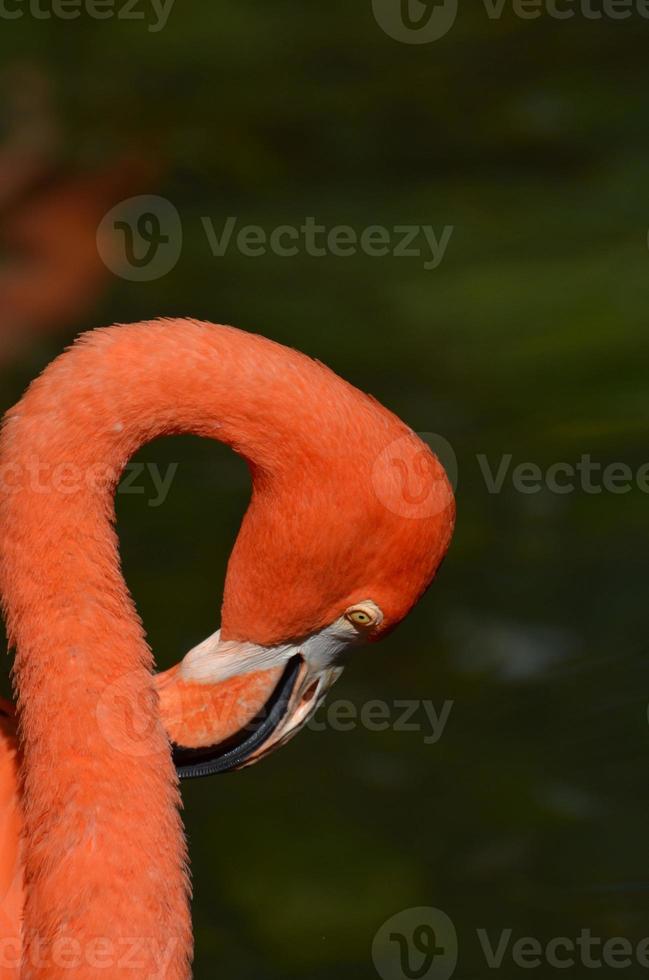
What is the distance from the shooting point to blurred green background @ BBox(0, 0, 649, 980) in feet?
15.6

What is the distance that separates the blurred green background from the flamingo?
2.13 m

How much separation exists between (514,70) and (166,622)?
270 centimetres

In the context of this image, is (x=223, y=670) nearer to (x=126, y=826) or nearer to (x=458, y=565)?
(x=126, y=826)

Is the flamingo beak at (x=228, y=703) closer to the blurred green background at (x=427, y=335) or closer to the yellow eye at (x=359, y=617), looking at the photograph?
the yellow eye at (x=359, y=617)

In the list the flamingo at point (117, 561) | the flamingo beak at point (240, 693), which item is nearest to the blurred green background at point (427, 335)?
the flamingo beak at point (240, 693)

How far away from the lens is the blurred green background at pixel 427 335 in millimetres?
4770

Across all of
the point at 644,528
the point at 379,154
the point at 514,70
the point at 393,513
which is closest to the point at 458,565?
the point at 644,528

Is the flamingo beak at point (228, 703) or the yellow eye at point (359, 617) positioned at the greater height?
the yellow eye at point (359, 617)

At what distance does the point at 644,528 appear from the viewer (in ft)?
16.2

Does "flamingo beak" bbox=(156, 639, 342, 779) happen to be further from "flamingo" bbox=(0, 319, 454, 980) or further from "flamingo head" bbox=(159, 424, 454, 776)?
"flamingo" bbox=(0, 319, 454, 980)

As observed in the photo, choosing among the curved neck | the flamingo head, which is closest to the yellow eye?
the flamingo head

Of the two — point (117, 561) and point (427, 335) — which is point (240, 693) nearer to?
point (117, 561)

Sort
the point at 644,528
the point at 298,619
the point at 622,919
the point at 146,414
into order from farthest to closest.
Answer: the point at 644,528 < the point at 622,919 < the point at 298,619 < the point at 146,414

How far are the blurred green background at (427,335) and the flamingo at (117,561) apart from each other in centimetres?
213
